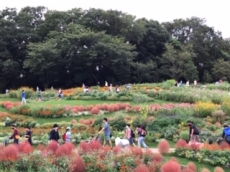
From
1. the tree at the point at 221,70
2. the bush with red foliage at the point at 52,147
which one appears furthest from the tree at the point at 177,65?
the bush with red foliage at the point at 52,147

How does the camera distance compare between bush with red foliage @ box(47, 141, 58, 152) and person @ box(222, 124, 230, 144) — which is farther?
person @ box(222, 124, 230, 144)

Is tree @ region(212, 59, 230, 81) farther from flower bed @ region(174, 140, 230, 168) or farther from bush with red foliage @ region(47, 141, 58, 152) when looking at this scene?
bush with red foliage @ region(47, 141, 58, 152)

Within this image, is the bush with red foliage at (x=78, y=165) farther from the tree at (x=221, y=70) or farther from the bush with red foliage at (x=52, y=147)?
the tree at (x=221, y=70)

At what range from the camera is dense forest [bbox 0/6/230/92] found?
56.0m

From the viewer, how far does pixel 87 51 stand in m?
55.7

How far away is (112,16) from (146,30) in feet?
25.7

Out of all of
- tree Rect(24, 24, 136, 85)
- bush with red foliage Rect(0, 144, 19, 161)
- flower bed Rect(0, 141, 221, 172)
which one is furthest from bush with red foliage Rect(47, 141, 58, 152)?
tree Rect(24, 24, 136, 85)

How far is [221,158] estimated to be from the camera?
15609 mm

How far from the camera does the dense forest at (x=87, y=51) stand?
184 ft

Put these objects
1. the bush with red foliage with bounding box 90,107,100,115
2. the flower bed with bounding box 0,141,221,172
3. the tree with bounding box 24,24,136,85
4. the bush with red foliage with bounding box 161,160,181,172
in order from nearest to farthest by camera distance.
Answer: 1. the bush with red foliage with bounding box 161,160,181,172
2. the flower bed with bounding box 0,141,221,172
3. the bush with red foliage with bounding box 90,107,100,115
4. the tree with bounding box 24,24,136,85

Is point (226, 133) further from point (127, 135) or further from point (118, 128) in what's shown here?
point (118, 128)

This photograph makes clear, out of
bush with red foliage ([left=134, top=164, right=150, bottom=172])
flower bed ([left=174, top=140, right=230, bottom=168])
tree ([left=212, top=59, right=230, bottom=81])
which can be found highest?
tree ([left=212, top=59, right=230, bottom=81])

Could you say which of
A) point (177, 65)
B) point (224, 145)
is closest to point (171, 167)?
point (224, 145)

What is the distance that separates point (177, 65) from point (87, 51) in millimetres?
16762
